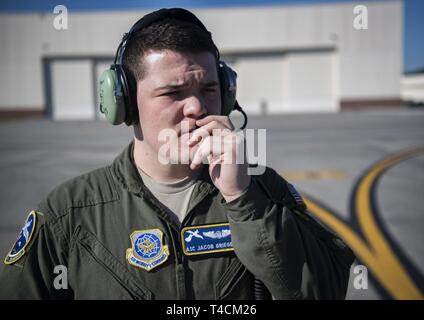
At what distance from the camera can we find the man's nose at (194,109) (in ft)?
4.42

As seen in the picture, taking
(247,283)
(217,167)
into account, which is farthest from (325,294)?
(217,167)

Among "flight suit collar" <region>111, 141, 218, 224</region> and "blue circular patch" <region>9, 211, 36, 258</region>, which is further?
"flight suit collar" <region>111, 141, 218, 224</region>

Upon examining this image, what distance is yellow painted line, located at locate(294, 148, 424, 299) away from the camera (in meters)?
2.88

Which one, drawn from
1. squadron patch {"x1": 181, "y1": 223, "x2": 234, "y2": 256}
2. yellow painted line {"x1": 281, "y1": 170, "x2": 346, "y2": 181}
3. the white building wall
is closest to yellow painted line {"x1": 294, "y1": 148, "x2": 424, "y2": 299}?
yellow painted line {"x1": 281, "y1": 170, "x2": 346, "y2": 181}

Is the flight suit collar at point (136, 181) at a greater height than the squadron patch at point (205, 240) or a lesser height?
greater

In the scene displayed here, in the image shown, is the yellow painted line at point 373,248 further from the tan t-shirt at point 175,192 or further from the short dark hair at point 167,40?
the short dark hair at point 167,40

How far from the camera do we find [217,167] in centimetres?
124

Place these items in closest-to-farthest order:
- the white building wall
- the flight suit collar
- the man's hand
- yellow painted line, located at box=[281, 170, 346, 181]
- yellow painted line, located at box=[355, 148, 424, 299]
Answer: the man's hand → the flight suit collar → yellow painted line, located at box=[355, 148, 424, 299] → yellow painted line, located at box=[281, 170, 346, 181] → the white building wall

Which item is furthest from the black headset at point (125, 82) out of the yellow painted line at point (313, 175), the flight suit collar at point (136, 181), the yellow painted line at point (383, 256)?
the yellow painted line at point (313, 175)

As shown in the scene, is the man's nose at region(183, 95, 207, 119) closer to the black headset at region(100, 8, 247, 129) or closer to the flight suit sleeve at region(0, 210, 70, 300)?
the black headset at region(100, 8, 247, 129)

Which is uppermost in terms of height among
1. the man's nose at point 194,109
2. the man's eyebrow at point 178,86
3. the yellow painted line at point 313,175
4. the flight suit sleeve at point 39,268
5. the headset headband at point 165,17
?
the headset headband at point 165,17

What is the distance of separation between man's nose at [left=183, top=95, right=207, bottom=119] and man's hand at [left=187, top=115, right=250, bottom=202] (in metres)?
0.10
